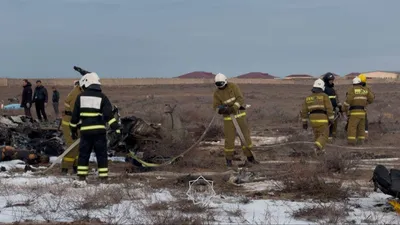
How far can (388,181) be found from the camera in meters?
7.12

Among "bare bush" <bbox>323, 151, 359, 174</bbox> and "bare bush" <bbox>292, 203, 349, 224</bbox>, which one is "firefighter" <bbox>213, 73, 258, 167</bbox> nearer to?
"bare bush" <bbox>323, 151, 359, 174</bbox>

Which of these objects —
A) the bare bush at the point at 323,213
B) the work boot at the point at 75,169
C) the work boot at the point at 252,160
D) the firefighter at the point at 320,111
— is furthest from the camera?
the firefighter at the point at 320,111

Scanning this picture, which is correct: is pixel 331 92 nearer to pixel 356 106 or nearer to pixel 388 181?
pixel 356 106

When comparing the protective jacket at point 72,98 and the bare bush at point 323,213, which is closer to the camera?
the bare bush at point 323,213

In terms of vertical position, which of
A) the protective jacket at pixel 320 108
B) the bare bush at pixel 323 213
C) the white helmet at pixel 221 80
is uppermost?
the white helmet at pixel 221 80

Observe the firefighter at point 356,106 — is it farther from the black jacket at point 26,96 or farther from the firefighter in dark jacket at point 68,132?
the black jacket at point 26,96

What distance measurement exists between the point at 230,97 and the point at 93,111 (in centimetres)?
336

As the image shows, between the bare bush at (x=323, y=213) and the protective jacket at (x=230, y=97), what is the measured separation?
187 inches

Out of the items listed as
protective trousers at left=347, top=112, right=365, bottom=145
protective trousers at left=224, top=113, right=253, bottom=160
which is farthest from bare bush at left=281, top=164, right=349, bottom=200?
protective trousers at left=347, top=112, right=365, bottom=145

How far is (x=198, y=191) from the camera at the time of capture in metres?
8.52

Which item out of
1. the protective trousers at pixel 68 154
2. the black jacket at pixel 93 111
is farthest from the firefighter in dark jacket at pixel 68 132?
the black jacket at pixel 93 111

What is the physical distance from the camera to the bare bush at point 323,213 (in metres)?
6.89

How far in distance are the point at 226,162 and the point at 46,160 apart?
3.65m

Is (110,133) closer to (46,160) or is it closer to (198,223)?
(46,160)
